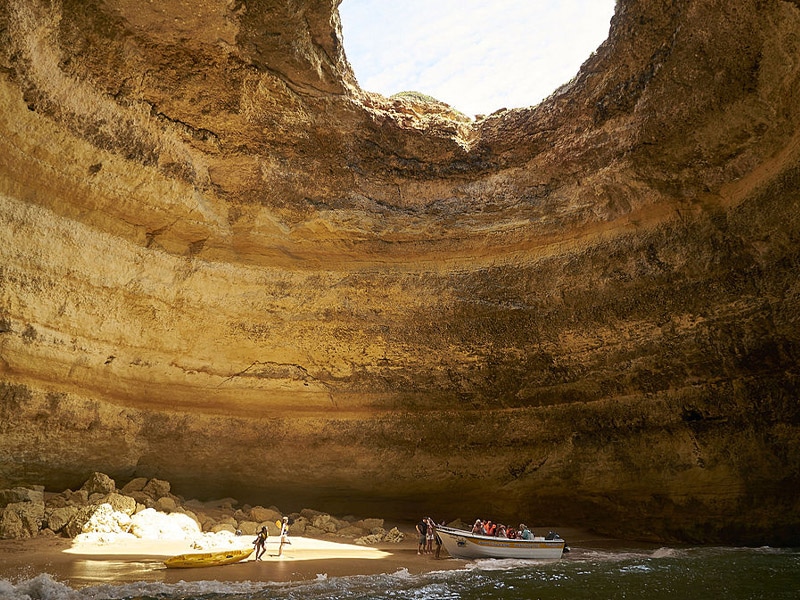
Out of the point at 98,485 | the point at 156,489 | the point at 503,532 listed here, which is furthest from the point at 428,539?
the point at 98,485

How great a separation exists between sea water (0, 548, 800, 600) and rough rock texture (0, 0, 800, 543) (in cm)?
340

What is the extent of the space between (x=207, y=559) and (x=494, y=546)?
4.36 m

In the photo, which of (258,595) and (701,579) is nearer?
(258,595)

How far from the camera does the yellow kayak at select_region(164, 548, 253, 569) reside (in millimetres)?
6801

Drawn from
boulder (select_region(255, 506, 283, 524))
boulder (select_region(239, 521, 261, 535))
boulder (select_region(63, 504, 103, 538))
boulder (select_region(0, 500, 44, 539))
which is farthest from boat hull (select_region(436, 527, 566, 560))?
boulder (select_region(0, 500, 44, 539))

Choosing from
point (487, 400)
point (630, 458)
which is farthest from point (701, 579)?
point (487, 400)

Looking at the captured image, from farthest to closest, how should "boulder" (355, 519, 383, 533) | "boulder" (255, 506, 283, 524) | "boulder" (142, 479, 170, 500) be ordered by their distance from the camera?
"boulder" (355, 519, 383, 533) < "boulder" (255, 506, 283, 524) < "boulder" (142, 479, 170, 500)

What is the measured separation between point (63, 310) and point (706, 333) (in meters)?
10.8

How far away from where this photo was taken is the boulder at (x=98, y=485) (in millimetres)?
9125

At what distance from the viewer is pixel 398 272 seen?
11250mm

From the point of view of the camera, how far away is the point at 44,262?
329 inches

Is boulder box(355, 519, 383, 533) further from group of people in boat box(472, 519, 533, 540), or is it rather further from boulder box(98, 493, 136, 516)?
boulder box(98, 493, 136, 516)

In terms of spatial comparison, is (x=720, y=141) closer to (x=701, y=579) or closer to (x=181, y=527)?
(x=701, y=579)

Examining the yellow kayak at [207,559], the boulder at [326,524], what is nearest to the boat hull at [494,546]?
the boulder at [326,524]
